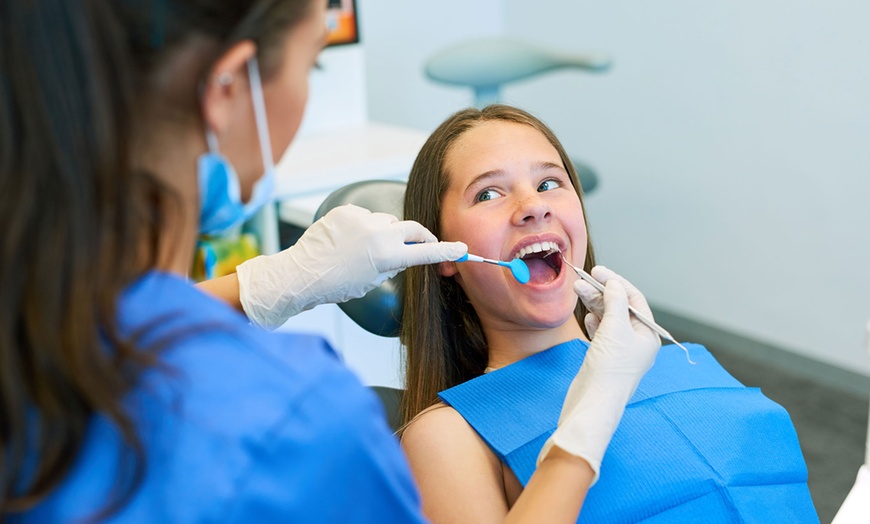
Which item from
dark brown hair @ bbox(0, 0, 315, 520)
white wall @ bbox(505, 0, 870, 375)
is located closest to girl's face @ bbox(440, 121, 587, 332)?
dark brown hair @ bbox(0, 0, 315, 520)

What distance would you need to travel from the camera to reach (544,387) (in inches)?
55.0

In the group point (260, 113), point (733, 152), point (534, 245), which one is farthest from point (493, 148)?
point (733, 152)

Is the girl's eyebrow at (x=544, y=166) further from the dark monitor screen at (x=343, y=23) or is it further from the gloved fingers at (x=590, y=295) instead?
the dark monitor screen at (x=343, y=23)

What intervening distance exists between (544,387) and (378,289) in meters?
0.37

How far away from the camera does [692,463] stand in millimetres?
1273

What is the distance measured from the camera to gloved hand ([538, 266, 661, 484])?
1.08m

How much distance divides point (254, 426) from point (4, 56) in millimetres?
335

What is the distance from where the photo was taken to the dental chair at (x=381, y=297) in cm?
162

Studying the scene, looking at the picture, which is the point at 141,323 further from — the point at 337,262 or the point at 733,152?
the point at 733,152

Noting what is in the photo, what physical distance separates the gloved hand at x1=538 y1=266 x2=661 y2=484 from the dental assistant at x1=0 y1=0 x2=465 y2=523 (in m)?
0.31

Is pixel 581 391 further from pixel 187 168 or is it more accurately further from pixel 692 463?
pixel 187 168

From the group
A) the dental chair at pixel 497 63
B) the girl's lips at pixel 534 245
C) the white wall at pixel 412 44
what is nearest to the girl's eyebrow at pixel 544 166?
the girl's lips at pixel 534 245

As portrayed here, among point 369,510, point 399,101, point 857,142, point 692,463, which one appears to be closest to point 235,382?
point 369,510

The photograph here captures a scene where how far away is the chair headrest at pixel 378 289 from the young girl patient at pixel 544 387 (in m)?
0.05
